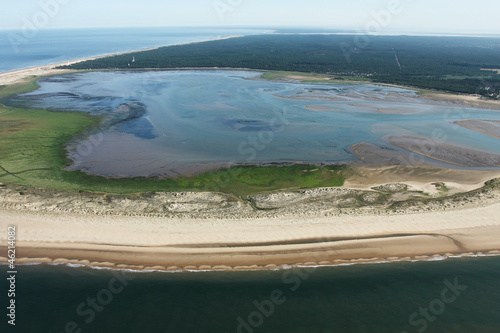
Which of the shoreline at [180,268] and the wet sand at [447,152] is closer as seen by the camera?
the shoreline at [180,268]

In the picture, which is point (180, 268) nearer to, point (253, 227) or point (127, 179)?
point (253, 227)

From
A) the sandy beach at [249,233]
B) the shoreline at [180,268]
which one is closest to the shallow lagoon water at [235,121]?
the sandy beach at [249,233]

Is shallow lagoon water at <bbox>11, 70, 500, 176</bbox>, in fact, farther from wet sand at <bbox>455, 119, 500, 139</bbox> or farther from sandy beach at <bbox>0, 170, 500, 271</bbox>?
sandy beach at <bbox>0, 170, 500, 271</bbox>

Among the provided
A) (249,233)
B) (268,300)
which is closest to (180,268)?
(249,233)

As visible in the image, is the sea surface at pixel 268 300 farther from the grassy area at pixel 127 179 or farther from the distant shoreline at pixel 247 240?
the grassy area at pixel 127 179

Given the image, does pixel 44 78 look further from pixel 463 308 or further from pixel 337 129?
pixel 463 308
